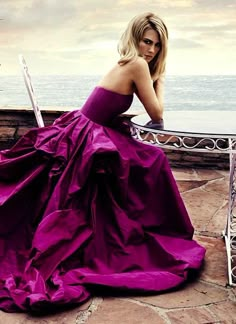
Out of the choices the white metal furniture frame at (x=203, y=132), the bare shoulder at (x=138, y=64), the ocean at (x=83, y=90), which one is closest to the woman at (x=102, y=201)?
the bare shoulder at (x=138, y=64)

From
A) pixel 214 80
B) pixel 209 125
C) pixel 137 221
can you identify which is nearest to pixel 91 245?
pixel 137 221

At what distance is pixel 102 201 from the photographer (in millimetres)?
1863

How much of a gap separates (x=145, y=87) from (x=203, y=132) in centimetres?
39

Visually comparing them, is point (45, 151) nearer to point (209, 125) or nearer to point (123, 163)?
point (123, 163)

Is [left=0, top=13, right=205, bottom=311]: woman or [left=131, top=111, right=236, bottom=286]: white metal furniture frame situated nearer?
[left=131, top=111, right=236, bottom=286]: white metal furniture frame

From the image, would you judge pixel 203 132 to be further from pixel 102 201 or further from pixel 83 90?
pixel 83 90

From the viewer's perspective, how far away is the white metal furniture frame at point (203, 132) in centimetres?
157

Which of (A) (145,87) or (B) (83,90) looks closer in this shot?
(A) (145,87)

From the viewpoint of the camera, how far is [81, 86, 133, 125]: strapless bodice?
1.94 meters

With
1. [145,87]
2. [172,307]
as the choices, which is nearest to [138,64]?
[145,87]

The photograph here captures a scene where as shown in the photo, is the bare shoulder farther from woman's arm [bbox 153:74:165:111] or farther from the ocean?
the ocean

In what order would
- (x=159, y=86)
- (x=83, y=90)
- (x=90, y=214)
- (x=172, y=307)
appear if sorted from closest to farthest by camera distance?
(x=172, y=307), (x=90, y=214), (x=159, y=86), (x=83, y=90)

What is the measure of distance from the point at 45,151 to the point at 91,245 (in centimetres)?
41

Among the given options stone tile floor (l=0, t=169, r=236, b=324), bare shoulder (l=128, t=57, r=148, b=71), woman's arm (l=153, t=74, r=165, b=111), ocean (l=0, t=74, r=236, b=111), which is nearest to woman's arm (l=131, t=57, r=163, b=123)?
bare shoulder (l=128, t=57, r=148, b=71)
